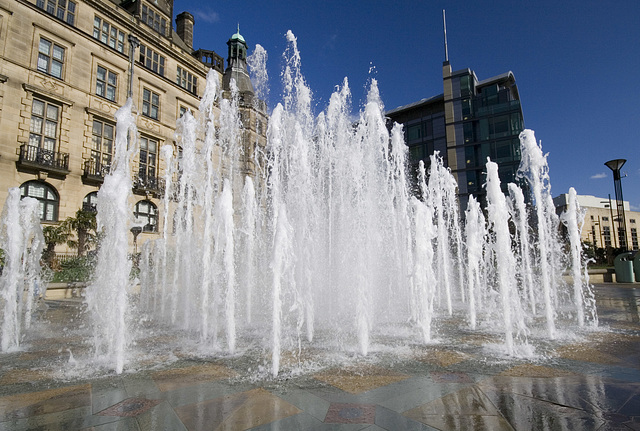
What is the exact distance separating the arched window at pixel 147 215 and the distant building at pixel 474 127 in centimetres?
3336

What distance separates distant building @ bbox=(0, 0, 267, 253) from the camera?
1756cm

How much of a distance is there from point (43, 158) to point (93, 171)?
8.37 ft

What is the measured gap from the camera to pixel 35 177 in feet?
59.2

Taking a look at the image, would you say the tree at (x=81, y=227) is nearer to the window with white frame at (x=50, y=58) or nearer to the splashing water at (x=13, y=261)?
the window with white frame at (x=50, y=58)

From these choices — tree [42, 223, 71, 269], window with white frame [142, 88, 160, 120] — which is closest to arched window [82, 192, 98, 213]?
tree [42, 223, 71, 269]

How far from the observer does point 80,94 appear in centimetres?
2027

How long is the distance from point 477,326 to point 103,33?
85.6ft

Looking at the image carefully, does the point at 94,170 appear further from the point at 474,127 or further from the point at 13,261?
the point at 474,127

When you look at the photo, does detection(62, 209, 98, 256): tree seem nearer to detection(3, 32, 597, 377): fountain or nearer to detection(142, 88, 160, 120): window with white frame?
detection(3, 32, 597, 377): fountain

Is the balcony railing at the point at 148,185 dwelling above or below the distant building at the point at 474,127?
below

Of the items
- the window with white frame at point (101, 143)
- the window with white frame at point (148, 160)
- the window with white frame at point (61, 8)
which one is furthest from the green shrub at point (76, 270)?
the window with white frame at point (61, 8)

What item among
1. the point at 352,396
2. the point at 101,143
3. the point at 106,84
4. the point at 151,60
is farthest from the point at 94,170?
the point at 352,396

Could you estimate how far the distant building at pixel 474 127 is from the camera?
4034 cm

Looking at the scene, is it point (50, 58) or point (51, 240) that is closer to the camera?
point (51, 240)
